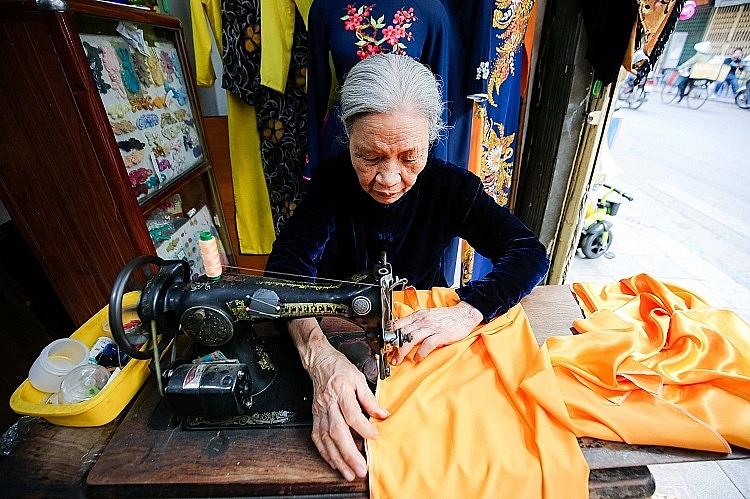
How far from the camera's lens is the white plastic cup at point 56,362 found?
2.88ft

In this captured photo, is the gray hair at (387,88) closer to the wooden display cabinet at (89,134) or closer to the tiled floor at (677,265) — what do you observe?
the wooden display cabinet at (89,134)

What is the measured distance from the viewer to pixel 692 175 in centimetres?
486

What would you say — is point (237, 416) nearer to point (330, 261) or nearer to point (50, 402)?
point (50, 402)

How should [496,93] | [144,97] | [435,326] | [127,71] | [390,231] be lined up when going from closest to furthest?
[435,326] → [390,231] → [127,71] → [144,97] → [496,93]

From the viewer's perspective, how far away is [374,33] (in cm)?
149

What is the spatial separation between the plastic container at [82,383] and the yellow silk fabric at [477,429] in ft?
2.23

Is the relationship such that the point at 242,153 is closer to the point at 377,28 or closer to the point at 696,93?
the point at 377,28

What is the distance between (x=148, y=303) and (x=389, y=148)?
72 centimetres

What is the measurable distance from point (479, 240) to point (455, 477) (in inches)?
33.8

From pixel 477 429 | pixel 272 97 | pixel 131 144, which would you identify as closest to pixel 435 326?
pixel 477 429

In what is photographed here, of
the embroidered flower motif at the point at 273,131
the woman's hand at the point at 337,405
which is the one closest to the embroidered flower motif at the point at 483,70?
the embroidered flower motif at the point at 273,131

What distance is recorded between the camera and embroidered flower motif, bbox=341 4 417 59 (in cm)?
147

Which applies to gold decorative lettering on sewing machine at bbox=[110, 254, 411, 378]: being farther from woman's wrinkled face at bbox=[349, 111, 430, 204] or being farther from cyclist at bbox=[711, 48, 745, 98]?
cyclist at bbox=[711, 48, 745, 98]

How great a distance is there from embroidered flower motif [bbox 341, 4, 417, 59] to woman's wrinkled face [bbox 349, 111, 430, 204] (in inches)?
23.2
